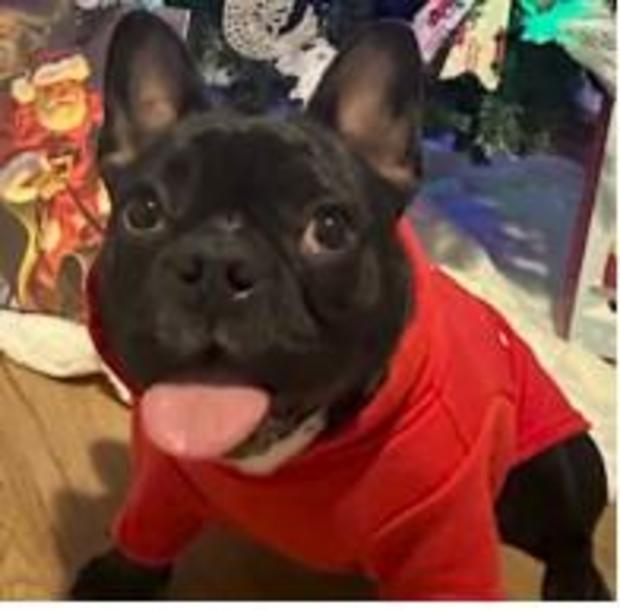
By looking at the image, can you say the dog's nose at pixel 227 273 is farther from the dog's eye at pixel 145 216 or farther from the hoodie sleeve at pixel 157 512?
the hoodie sleeve at pixel 157 512

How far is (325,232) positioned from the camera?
1030mm

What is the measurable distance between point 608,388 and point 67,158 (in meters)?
0.62

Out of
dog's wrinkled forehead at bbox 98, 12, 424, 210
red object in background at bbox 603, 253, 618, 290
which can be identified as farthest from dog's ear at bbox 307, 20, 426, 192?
red object in background at bbox 603, 253, 618, 290

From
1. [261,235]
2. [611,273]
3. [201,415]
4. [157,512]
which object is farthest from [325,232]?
[611,273]

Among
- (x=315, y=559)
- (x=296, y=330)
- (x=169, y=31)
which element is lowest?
(x=315, y=559)

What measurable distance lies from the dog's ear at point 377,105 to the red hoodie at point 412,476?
0.27 ft

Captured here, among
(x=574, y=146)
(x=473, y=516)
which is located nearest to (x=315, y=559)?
(x=473, y=516)

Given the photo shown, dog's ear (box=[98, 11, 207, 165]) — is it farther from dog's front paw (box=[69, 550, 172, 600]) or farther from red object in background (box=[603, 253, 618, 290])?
red object in background (box=[603, 253, 618, 290])

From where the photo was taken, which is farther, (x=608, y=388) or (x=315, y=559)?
(x=608, y=388)

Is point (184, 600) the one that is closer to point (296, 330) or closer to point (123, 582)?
point (123, 582)

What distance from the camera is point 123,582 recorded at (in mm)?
1346

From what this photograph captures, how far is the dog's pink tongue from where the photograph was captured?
104 centimetres

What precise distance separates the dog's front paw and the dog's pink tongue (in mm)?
305

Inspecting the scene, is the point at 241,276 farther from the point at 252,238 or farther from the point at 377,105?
the point at 377,105
